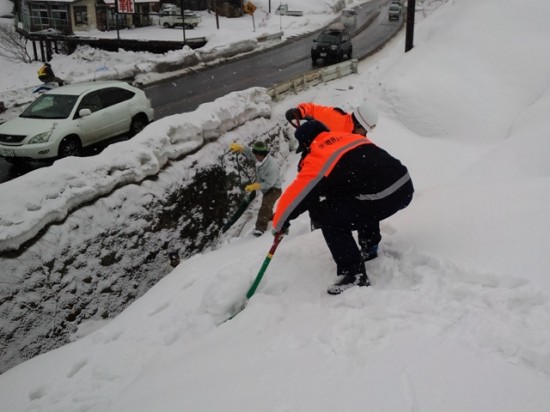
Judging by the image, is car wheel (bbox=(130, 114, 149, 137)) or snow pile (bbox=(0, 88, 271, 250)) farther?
car wheel (bbox=(130, 114, 149, 137))

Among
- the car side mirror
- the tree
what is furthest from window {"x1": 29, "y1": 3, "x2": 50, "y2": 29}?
the car side mirror

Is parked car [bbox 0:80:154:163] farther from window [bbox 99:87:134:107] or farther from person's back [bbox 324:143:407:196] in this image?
person's back [bbox 324:143:407:196]

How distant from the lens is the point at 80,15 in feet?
135

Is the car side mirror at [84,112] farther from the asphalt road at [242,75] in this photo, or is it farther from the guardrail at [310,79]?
the guardrail at [310,79]

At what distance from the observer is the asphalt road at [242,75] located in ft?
57.4

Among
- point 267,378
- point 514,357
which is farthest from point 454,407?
point 267,378

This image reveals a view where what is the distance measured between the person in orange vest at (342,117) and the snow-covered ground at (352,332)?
1.00 metres

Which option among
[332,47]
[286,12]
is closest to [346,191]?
[332,47]

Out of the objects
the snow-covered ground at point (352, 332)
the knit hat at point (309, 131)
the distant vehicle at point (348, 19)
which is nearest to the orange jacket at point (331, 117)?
the knit hat at point (309, 131)

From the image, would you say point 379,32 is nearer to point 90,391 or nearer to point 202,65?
point 202,65

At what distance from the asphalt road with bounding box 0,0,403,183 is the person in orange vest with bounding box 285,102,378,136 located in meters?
7.07

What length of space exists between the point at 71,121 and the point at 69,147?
57cm

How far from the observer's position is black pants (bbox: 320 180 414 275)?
4.08m

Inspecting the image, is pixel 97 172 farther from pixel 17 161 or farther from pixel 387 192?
pixel 387 192
